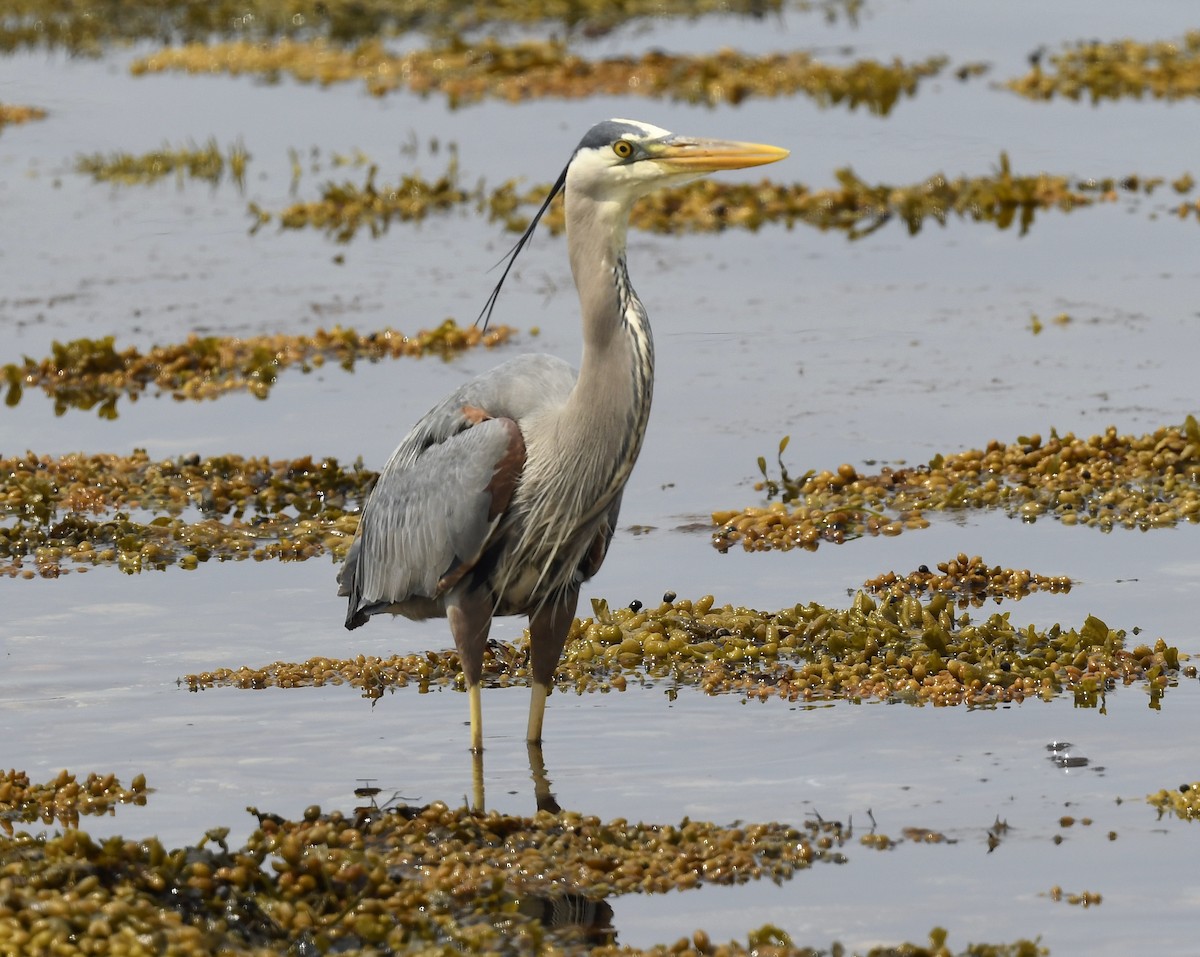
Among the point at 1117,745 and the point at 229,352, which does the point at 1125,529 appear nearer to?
the point at 1117,745

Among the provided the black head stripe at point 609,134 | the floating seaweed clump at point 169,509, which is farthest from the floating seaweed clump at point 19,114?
the black head stripe at point 609,134

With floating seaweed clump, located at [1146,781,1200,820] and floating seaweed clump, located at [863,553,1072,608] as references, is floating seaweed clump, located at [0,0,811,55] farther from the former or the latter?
floating seaweed clump, located at [1146,781,1200,820]

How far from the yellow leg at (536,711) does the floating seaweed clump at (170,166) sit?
47.6 ft

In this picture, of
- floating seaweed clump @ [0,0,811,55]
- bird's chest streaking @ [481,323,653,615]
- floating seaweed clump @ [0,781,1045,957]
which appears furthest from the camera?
floating seaweed clump @ [0,0,811,55]

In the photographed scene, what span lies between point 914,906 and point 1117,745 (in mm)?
1709

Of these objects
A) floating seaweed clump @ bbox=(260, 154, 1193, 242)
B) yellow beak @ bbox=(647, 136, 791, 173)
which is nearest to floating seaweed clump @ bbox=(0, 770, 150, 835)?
yellow beak @ bbox=(647, 136, 791, 173)

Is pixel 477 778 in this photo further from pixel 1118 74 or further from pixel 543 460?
pixel 1118 74

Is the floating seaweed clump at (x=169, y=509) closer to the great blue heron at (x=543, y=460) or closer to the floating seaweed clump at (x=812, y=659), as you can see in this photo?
the floating seaweed clump at (x=812, y=659)

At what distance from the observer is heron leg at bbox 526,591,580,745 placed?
322 inches

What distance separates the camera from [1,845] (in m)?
6.88

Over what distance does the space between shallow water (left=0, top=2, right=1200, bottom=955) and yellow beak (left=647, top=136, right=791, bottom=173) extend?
226 cm

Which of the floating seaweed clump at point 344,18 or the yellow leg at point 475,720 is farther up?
the floating seaweed clump at point 344,18

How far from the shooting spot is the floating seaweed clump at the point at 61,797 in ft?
24.6

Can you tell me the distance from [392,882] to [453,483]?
73.8 inches
